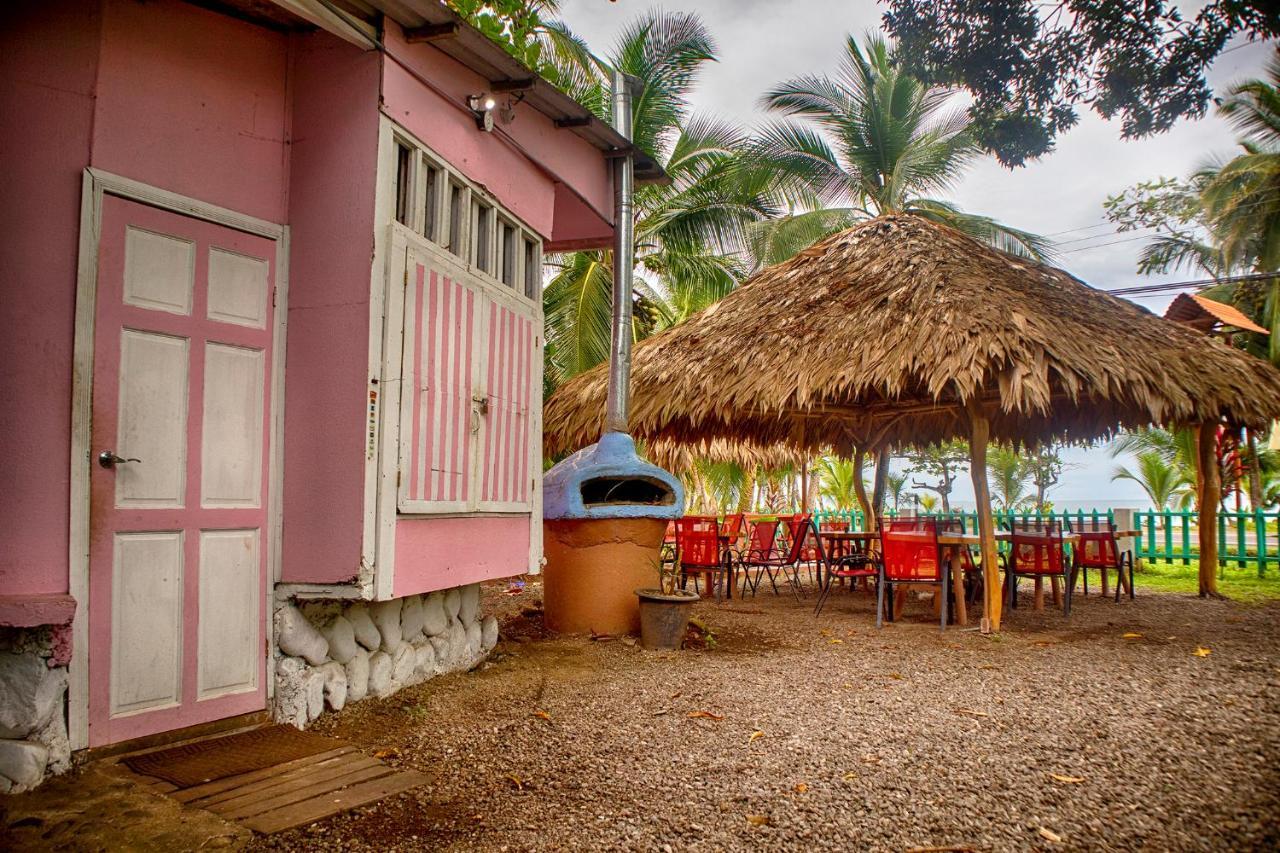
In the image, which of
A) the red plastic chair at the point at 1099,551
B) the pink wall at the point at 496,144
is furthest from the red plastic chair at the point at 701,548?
the red plastic chair at the point at 1099,551

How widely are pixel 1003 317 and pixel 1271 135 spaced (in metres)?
14.1

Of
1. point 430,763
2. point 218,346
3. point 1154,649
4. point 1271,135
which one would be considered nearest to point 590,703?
point 430,763

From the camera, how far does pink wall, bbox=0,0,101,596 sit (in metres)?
3.12

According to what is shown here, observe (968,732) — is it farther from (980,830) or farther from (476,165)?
(476,165)

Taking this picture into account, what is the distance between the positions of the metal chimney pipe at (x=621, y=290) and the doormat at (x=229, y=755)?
143 inches

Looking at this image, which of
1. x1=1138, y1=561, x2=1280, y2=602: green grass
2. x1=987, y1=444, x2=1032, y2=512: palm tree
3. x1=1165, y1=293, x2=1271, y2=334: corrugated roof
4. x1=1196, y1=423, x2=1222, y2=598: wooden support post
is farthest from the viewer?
x1=987, y1=444, x2=1032, y2=512: palm tree

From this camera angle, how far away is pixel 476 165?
16.2 feet

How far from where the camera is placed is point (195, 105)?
12.1 ft

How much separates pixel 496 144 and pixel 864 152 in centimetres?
1280

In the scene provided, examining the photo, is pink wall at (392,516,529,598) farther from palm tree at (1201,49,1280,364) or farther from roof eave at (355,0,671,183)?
palm tree at (1201,49,1280,364)

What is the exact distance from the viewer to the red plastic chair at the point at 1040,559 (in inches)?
→ 331

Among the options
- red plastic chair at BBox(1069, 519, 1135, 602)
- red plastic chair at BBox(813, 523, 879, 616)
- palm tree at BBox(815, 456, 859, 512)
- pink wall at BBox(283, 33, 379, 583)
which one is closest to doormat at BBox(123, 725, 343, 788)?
pink wall at BBox(283, 33, 379, 583)

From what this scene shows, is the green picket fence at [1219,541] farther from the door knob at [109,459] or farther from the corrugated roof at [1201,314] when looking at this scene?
the door knob at [109,459]

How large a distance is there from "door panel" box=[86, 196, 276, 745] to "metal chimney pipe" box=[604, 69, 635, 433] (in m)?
3.28
